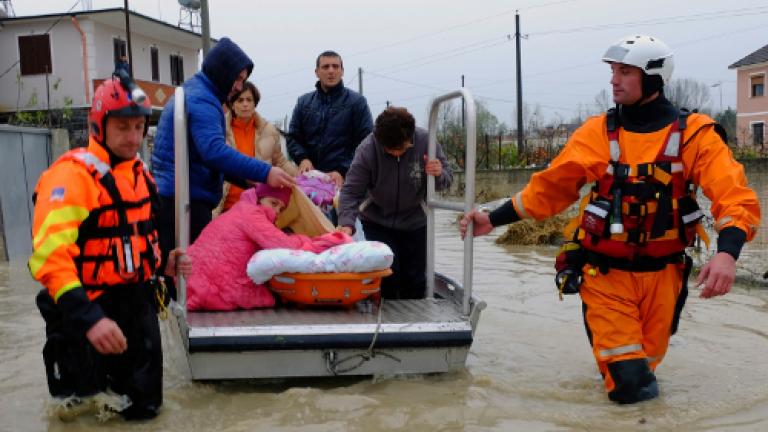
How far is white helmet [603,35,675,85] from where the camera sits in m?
4.16

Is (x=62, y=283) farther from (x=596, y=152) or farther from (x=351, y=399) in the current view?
(x=596, y=152)

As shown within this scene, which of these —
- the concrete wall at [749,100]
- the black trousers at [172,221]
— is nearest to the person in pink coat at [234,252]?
the black trousers at [172,221]

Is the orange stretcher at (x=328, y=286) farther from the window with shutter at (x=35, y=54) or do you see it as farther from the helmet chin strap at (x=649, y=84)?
the window with shutter at (x=35, y=54)

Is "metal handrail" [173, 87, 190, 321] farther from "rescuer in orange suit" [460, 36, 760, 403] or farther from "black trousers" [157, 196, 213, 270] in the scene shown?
"rescuer in orange suit" [460, 36, 760, 403]

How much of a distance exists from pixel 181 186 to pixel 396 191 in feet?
6.03

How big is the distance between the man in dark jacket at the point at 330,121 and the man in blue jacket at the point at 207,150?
1792mm

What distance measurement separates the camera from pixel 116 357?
385 centimetres

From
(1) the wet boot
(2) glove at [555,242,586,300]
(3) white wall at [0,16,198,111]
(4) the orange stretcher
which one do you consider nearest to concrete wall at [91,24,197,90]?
(3) white wall at [0,16,198,111]

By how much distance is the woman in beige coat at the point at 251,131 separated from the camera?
5.96 m

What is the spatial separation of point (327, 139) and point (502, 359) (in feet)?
7.89

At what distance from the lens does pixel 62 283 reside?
3.28 metres

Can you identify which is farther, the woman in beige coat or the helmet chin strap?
the woman in beige coat

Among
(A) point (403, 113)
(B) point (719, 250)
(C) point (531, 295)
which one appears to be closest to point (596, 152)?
(B) point (719, 250)

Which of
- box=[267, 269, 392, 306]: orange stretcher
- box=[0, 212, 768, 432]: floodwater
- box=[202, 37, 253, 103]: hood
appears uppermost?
box=[202, 37, 253, 103]: hood
